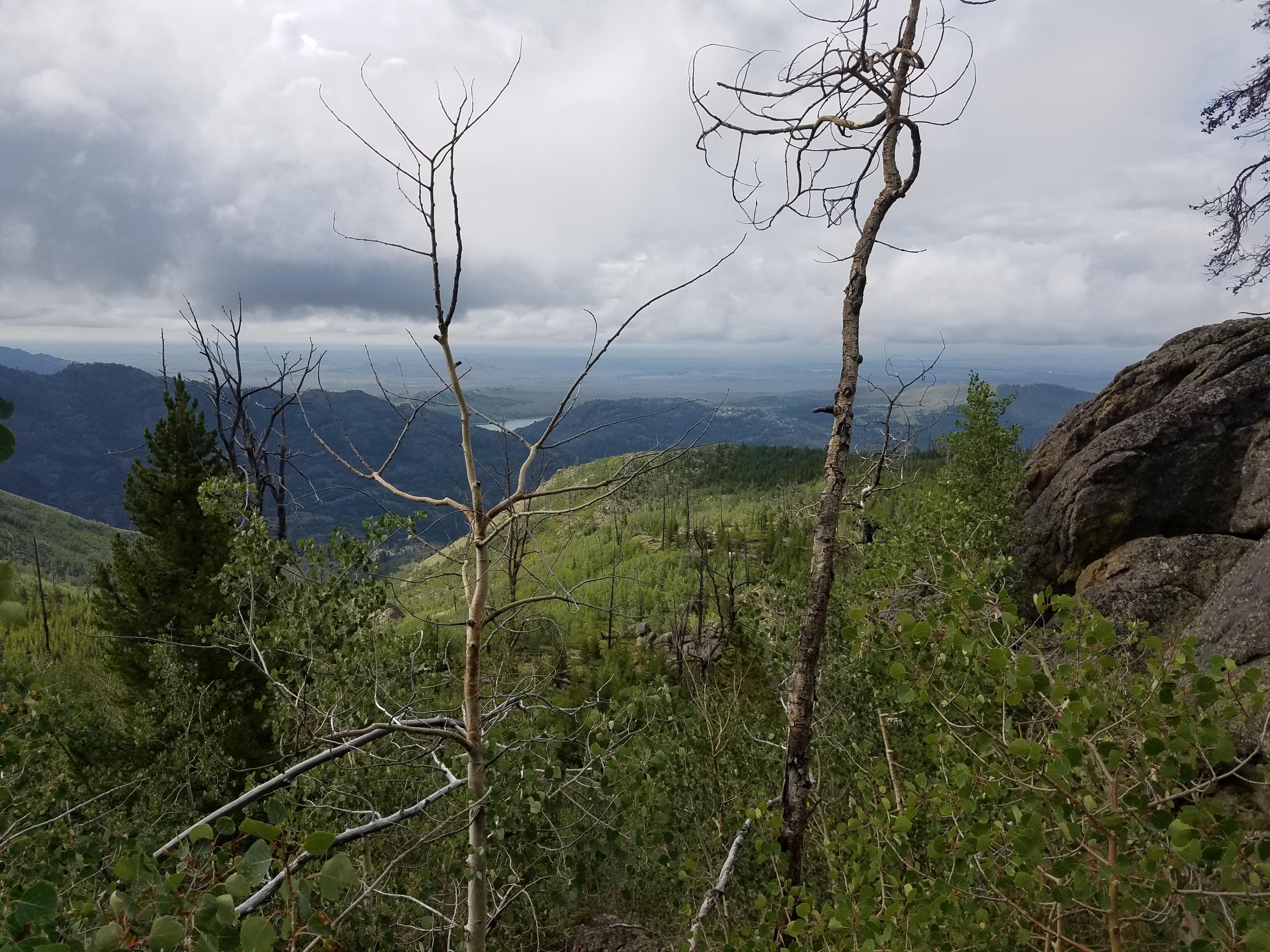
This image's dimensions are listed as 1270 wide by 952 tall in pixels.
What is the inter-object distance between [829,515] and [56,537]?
530 ft

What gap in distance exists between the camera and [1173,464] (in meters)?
18.0

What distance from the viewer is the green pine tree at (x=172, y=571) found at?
17000mm

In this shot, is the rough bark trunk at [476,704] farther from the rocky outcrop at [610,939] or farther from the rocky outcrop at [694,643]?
the rocky outcrop at [694,643]

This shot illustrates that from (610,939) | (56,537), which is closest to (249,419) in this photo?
(610,939)

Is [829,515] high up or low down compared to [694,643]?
up

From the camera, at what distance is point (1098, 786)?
338cm

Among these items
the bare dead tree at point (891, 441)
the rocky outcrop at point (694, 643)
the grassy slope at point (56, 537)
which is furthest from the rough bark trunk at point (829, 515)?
the grassy slope at point (56, 537)

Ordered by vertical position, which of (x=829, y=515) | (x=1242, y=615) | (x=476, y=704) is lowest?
(x=1242, y=615)

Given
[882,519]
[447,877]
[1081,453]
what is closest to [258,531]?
[447,877]

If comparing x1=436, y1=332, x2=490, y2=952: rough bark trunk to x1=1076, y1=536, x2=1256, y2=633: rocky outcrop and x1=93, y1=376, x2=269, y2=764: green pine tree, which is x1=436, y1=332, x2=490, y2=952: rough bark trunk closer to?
x1=1076, y1=536, x2=1256, y2=633: rocky outcrop

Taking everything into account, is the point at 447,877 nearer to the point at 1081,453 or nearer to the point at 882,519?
the point at 882,519

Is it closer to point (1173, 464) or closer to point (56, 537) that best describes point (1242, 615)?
point (1173, 464)

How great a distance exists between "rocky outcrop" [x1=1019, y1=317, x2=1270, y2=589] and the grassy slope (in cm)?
11050

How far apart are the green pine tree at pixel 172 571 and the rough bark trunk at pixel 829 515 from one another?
16.6 meters
